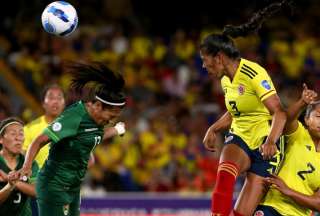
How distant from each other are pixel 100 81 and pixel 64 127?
53cm

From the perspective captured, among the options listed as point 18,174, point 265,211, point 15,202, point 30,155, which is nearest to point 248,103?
point 265,211

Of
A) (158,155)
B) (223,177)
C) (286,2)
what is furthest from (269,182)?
(158,155)

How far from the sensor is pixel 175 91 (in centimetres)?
1580

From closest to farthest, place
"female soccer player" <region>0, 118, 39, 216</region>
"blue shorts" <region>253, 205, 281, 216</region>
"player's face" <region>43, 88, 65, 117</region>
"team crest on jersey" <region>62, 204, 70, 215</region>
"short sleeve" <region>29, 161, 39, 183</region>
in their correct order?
"team crest on jersey" <region>62, 204, 70, 215</region>, "blue shorts" <region>253, 205, 281, 216</region>, "female soccer player" <region>0, 118, 39, 216</region>, "short sleeve" <region>29, 161, 39, 183</region>, "player's face" <region>43, 88, 65, 117</region>

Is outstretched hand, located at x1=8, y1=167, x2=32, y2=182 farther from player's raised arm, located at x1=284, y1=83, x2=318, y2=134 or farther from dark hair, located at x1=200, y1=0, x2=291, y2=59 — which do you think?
player's raised arm, located at x1=284, y1=83, x2=318, y2=134

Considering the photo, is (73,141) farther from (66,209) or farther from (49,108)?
(49,108)

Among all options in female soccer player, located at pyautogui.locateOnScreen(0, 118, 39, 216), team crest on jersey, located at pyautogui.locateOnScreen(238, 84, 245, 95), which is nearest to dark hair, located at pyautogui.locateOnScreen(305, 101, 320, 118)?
team crest on jersey, located at pyautogui.locateOnScreen(238, 84, 245, 95)

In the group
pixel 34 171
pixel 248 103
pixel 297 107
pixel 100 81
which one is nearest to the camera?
pixel 297 107

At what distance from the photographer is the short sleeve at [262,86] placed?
24.4 feet

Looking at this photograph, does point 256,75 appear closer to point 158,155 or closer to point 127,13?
point 158,155

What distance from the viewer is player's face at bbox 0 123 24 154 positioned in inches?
322

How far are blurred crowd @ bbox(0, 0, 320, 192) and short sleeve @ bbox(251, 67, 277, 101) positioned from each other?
5849mm

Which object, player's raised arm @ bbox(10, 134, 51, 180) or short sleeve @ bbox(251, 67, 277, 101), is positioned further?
short sleeve @ bbox(251, 67, 277, 101)

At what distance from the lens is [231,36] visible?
790 cm
